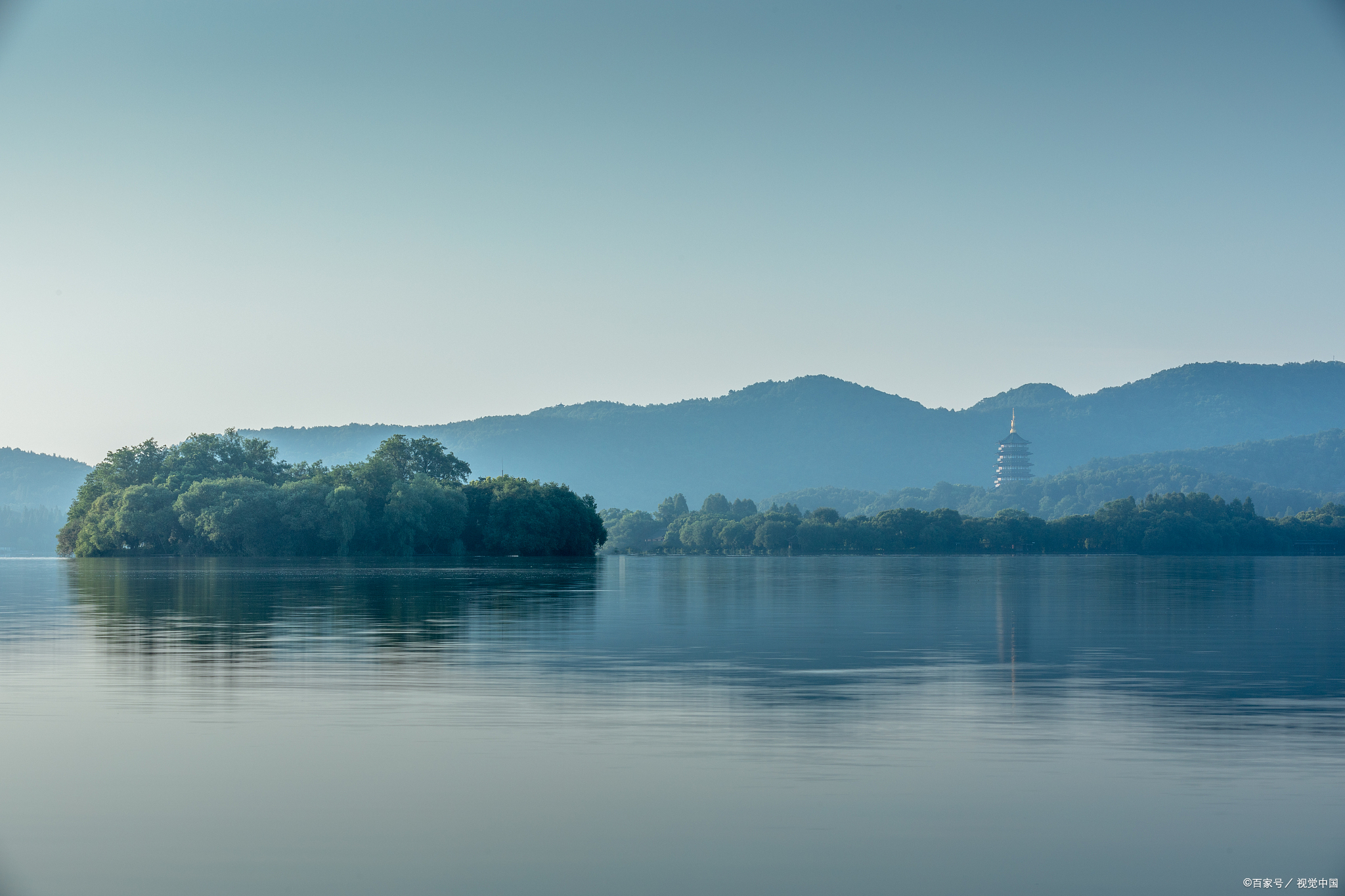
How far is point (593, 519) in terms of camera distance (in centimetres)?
14088

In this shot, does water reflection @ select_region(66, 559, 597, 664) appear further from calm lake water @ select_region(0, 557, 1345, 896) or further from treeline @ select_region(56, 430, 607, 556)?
treeline @ select_region(56, 430, 607, 556)

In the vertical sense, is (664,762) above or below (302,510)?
below

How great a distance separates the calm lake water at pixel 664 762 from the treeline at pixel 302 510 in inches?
3860

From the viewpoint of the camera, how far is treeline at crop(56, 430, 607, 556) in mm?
123562

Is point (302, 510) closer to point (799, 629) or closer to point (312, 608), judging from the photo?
point (312, 608)

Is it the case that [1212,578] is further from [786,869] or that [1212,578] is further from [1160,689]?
[786,869]

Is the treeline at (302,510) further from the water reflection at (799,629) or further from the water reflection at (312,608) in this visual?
the water reflection at (799,629)

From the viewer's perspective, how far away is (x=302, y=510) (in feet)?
405

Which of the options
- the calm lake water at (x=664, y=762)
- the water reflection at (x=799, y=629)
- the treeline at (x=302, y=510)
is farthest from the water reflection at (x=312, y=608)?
the treeline at (x=302, y=510)

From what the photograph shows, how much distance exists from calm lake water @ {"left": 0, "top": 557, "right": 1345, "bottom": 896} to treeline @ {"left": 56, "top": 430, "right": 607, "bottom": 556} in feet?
322

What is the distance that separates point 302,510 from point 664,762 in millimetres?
116773

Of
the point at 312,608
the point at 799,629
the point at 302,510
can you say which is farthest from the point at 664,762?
the point at 302,510

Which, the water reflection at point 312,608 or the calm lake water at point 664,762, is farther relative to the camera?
the water reflection at point 312,608

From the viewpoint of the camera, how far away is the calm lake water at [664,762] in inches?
371
